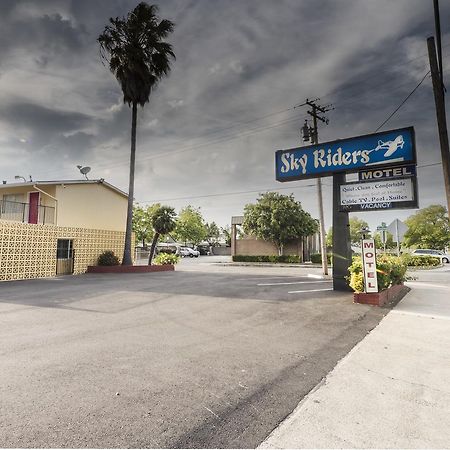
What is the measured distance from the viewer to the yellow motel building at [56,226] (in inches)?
651

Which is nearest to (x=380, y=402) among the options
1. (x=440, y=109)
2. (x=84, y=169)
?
(x=440, y=109)

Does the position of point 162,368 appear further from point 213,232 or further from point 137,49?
point 213,232

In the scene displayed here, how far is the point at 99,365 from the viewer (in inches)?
161

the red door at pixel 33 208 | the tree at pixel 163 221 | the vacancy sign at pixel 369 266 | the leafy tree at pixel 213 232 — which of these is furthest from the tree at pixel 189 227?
the vacancy sign at pixel 369 266

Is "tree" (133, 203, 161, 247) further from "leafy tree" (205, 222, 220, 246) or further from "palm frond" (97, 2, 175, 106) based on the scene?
"leafy tree" (205, 222, 220, 246)

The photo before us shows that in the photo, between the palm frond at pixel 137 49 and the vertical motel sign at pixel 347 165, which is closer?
the vertical motel sign at pixel 347 165

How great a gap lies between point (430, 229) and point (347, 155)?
52.9 metres

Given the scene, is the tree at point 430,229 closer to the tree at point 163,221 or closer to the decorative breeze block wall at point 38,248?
the tree at point 163,221

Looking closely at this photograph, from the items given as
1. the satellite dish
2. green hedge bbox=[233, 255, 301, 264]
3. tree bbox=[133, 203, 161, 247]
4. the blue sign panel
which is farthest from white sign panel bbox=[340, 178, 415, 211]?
tree bbox=[133, 203, 161, 247]

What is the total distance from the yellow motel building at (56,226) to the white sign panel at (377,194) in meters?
16.4

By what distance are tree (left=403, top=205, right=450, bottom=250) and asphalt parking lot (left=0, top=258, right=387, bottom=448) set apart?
55.2m

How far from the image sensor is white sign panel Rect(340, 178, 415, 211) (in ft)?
33.4

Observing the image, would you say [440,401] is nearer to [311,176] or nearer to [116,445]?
[116,445]

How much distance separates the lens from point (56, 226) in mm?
18938
